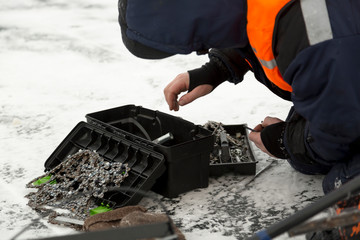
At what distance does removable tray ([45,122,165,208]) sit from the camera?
57.4 inches

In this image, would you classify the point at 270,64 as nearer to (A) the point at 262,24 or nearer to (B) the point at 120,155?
(A) the point at 262,24

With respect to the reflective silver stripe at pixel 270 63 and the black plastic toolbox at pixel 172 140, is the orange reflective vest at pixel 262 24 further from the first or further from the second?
the black plastic toolbox at pixel 172 140

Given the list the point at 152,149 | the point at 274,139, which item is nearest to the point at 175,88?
the point at 152,149

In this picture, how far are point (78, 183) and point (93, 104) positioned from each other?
31.2 inches

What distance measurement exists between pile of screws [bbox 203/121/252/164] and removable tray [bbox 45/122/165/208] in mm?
254

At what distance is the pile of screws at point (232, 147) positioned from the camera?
167 cm

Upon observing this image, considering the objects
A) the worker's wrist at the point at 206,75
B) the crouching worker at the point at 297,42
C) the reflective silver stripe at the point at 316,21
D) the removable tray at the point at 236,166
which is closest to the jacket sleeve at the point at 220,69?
the worker's wrist at the point at 206,75

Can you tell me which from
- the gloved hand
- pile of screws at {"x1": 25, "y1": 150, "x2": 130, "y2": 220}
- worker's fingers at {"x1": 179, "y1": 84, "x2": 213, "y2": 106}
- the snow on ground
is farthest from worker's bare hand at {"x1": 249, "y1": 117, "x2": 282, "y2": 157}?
pile of screws at {"x1": 25, "y1": 150, "x2": 130, "y2": 220}

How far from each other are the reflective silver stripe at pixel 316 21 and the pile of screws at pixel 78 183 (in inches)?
26.4

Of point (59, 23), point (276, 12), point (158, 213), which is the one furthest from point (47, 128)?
point (59, 23)

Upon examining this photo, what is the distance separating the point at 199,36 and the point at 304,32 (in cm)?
25

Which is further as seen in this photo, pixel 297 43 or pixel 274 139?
pixel 274 139

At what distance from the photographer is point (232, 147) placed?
173cm

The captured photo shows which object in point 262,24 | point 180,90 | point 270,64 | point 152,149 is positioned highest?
point 262,24
